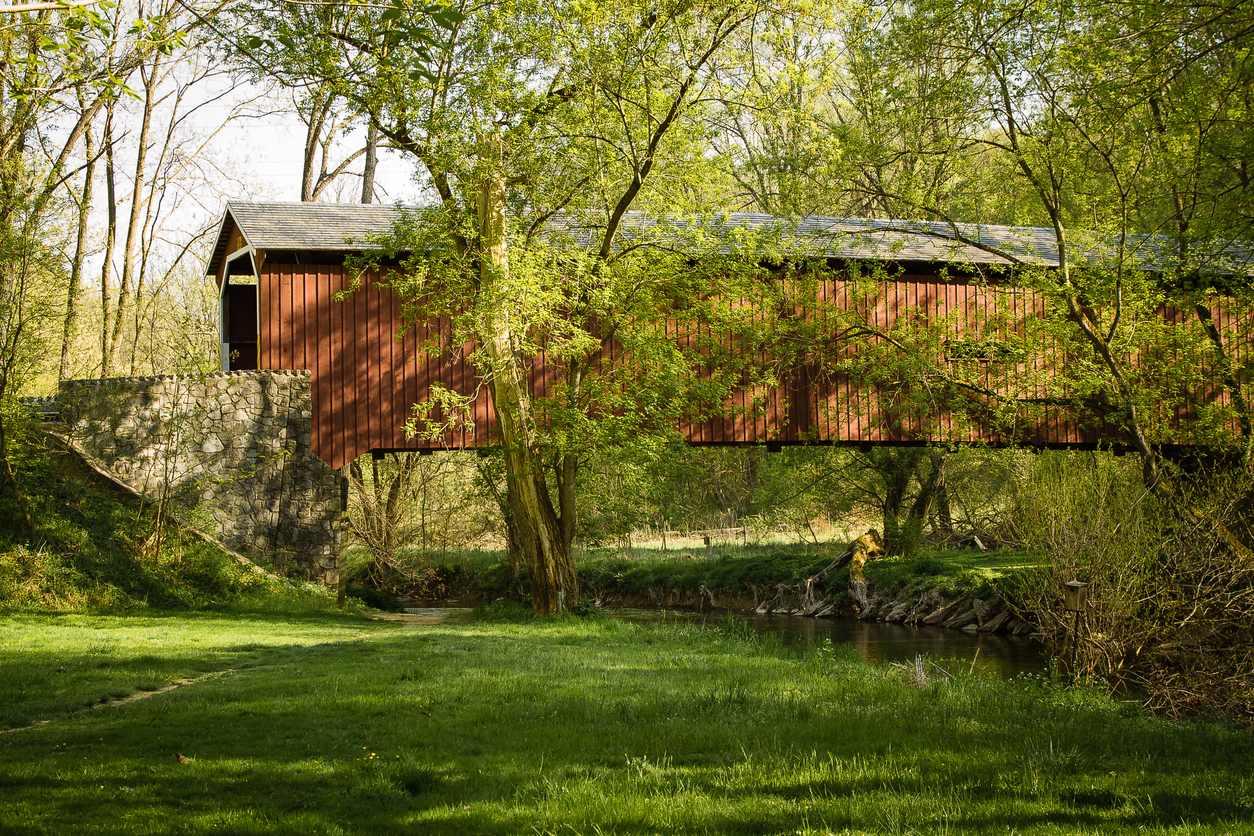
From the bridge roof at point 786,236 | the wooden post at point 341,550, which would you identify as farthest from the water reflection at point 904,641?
the bridge roof at point 786,236

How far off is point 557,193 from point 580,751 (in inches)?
372

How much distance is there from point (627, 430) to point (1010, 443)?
7.19 meters

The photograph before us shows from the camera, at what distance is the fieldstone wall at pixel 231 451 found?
14.0 meters

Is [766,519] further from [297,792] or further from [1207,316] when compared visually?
[297,792]

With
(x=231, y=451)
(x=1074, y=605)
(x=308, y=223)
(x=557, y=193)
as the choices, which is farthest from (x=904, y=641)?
(x=308, y=223)

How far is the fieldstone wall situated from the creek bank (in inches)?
360

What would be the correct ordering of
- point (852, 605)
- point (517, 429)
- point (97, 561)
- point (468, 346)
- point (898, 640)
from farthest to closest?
point (852, 605)
point (468, 346)
point (898, 640)
point (517, 429)
point (97, 561)

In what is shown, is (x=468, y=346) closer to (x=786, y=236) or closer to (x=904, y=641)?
(x=786, y=236)

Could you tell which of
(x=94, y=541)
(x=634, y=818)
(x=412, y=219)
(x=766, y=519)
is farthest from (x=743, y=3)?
(x=766, y=519)

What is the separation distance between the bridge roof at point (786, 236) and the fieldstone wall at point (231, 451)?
2.52m

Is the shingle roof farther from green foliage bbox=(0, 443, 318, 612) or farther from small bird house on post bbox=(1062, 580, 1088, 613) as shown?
small bird house on post bbox=(1062, 580, 1088, 613)

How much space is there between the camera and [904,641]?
1425 cm

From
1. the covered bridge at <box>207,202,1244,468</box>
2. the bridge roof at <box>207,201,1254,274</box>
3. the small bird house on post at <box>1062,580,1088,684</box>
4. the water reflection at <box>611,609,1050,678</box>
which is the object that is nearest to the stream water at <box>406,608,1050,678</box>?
the water reflection at <box>611,609,1050,678</box>

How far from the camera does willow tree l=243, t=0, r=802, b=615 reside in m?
11.2
